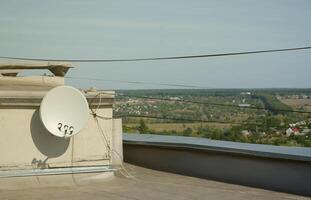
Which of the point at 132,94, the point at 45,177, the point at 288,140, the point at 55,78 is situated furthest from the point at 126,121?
the point at 288,140

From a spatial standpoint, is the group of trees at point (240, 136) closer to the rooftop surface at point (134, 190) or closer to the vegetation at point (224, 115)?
the vegetation at point (224, 115)

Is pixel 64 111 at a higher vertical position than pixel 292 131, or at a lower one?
higher

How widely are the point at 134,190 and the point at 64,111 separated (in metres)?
1.55

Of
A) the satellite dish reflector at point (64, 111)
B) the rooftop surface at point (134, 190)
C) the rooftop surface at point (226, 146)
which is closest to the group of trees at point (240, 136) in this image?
the rooftop surface at point (226, 146)

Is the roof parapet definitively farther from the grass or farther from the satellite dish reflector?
the satellite dish reflector

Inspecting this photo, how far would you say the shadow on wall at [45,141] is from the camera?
721cm

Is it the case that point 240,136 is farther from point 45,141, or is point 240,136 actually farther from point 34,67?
point 34,67

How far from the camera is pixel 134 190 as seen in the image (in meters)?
7.02

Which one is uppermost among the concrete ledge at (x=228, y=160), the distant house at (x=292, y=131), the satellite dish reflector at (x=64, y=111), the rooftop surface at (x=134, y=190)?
the satellite dish reflector at (x=64, y=111)

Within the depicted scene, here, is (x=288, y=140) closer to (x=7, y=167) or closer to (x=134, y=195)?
(x=134, y=195)

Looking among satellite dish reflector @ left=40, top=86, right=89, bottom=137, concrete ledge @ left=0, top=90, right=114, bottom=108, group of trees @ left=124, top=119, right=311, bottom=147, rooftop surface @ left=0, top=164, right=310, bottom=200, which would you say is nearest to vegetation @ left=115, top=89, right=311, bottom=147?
group of trees @ left=124, top=119, right=311, bottom=147

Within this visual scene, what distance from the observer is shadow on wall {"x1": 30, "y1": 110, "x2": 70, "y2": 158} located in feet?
23.6

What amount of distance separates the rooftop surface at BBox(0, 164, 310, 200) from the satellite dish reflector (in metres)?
0.78

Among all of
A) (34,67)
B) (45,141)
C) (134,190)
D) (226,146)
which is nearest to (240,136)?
(226,146)
